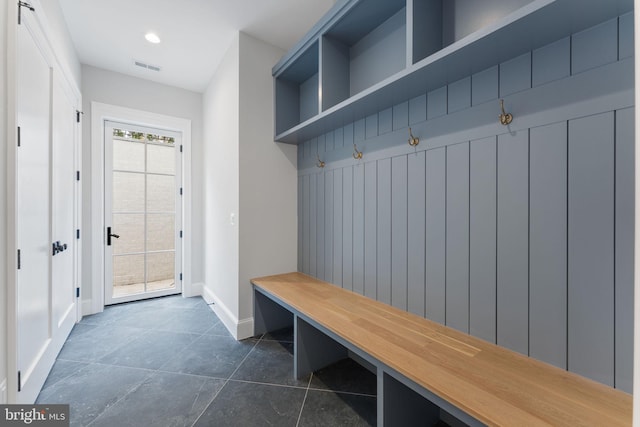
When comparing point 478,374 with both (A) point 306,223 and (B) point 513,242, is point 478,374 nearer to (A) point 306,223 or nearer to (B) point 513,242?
(B) point 513,242

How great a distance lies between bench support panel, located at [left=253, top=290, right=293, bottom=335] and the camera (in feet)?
8.14

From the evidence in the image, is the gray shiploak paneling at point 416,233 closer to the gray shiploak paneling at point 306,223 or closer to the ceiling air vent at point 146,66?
the gray shiploak paneling at point 306,223

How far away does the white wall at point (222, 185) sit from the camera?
2.50m

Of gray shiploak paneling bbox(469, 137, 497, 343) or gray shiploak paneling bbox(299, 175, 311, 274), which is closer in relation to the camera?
gray shiploak paneling bbox(469, 137, 497, 343)

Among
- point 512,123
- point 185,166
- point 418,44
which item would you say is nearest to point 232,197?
point 185,166

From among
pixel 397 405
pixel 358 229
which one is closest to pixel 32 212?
pixel 358 229

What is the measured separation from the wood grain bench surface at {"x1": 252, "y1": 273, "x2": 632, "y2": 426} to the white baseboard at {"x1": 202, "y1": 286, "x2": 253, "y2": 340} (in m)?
0.98

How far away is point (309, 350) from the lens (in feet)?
6.28

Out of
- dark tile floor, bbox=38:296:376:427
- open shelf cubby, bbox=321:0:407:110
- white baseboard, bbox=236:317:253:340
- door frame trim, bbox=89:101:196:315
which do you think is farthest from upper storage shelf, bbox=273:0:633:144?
door frame trim, bbox=89:101:196:315

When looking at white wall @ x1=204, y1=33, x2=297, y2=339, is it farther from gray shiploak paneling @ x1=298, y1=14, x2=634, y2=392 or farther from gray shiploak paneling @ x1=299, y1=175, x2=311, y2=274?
gray shiploak paneling @ x1=298, y1=14, x2=634, y2=392

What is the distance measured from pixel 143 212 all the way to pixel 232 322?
1.98m

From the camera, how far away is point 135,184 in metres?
3.37

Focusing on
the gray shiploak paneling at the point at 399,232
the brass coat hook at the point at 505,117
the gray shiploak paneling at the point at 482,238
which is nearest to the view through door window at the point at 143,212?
the gray shiploak paneling at the point at 399,232

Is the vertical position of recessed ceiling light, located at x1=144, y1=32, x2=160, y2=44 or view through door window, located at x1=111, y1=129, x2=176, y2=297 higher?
recessed ceiling light, located at x1=144, y1=32, x2=160, y2=44
